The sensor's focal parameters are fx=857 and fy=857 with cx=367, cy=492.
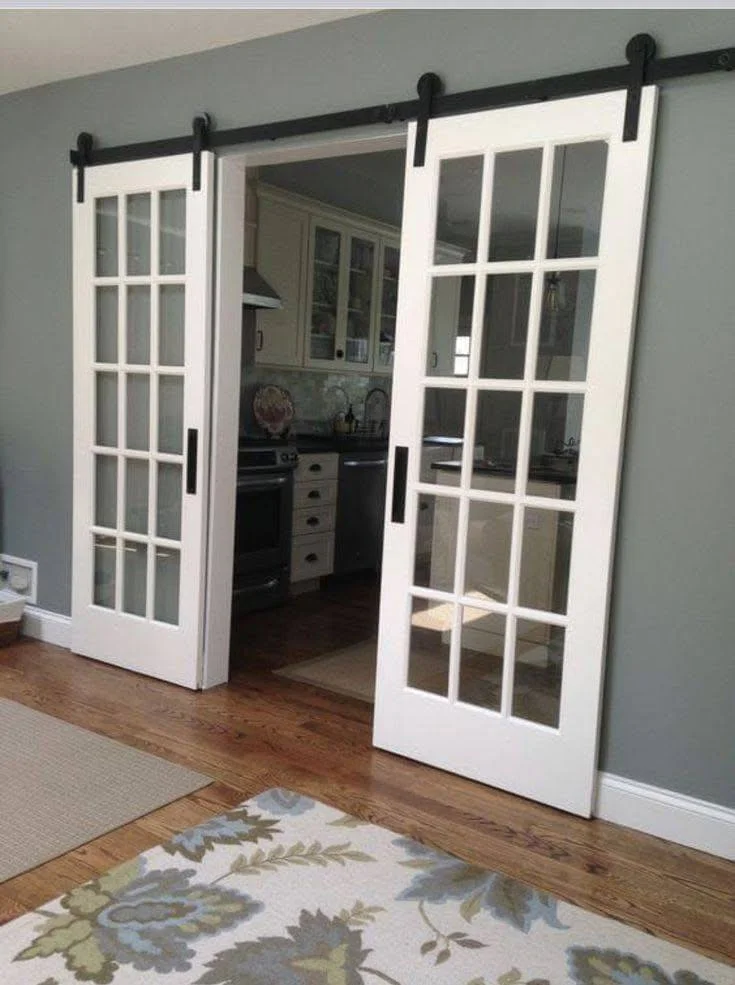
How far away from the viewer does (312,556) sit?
5242mm

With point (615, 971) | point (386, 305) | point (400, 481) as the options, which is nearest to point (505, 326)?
point (400, 481)

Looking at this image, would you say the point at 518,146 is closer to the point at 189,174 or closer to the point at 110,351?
the point at 189,174

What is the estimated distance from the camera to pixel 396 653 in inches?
116

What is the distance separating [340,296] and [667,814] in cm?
406

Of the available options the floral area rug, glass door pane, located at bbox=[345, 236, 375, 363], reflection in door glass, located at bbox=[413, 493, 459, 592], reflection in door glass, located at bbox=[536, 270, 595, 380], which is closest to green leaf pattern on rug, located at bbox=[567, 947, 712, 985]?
the floral area rug

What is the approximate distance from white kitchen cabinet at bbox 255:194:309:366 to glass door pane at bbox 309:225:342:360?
147 millimetres

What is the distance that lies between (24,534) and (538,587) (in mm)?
2597

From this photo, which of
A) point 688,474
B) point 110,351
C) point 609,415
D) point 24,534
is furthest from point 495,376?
point 24,534

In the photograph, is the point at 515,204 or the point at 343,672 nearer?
the point at 515,204

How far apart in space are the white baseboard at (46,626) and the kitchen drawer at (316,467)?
5.18 ft

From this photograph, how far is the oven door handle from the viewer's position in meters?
4.54

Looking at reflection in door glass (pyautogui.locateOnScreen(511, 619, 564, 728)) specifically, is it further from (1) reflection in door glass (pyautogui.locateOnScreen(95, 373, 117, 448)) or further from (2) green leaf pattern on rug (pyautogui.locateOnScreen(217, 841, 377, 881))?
(1) reflection in door glass (pyautogui.locateOnScreen(95, 373, 117, 448))

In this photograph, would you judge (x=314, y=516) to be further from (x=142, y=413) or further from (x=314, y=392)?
(x=142, y=413)

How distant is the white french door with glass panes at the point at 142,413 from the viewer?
3393mm
